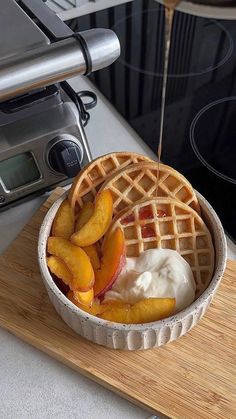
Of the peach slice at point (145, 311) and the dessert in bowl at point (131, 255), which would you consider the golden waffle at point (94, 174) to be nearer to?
A: the dessert in bowl at point (131, 255)

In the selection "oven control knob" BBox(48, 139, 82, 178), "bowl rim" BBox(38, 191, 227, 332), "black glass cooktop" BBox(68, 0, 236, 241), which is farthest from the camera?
"black glass cooktop" BBox(68, 0, 236, 241)

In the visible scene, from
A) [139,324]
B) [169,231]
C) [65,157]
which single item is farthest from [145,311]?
[65,157]

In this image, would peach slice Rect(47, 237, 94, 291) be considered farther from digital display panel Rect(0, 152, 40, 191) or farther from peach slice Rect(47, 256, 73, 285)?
digital display panel Rect(0, 152, 40, 191)

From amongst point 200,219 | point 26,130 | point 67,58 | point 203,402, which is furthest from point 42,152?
point 203,402

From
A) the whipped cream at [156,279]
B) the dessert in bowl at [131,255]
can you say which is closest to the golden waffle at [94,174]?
the dessert in bowl at [131,255]

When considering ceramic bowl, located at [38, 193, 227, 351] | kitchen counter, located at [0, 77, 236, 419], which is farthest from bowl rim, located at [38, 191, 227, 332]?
kitchen counter, located at [0, 77, 236, 419]

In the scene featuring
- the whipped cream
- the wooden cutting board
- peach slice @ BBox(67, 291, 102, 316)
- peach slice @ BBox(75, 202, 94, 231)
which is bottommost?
the wooden cutting board

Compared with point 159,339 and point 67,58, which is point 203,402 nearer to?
point 159,339
